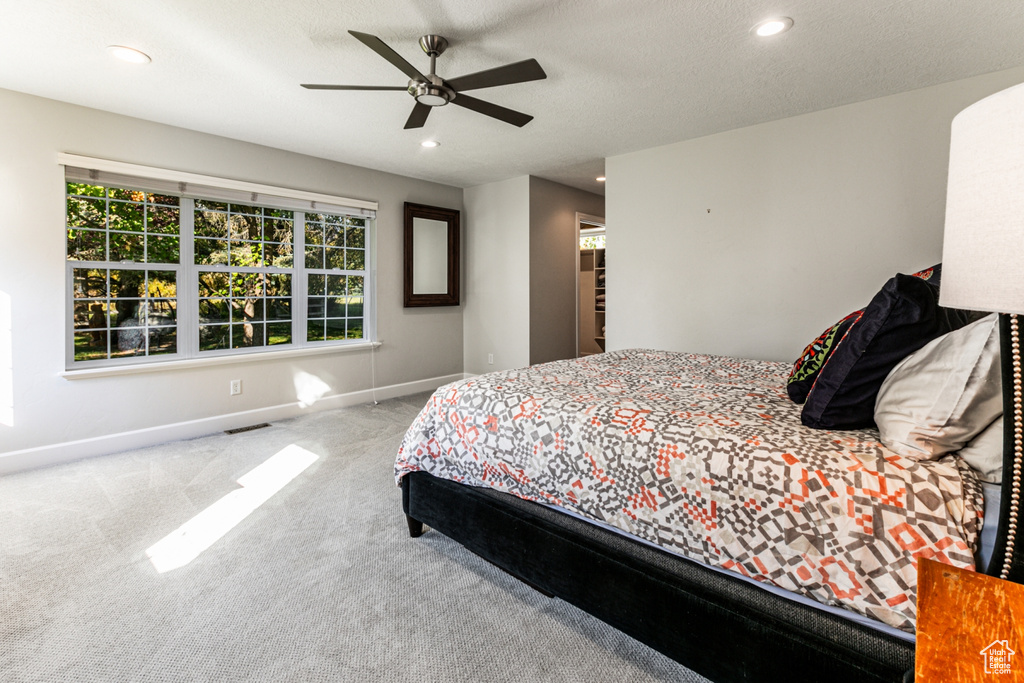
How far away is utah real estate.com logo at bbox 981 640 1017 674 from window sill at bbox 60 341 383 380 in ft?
14.7

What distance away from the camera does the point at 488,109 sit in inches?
104

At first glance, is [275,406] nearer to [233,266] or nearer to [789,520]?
[233,266]

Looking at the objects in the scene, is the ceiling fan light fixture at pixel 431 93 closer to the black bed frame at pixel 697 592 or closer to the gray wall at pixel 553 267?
the black bed frame at pixel 697 592

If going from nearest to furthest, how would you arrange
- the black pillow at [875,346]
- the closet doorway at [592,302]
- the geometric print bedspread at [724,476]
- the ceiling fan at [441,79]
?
the geometric print bedspread at [724,476] < the black pillow at [875,346] < the ceiling fan at [441,79] < the closet doorway at [592,302]

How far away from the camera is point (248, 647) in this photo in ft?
5.16

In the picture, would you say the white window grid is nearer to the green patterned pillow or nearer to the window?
the window

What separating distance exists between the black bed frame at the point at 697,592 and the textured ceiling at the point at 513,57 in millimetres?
2129

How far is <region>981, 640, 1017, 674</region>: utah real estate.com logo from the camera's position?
592mm

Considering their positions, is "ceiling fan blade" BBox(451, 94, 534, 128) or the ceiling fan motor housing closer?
the ceiling fan motor housing

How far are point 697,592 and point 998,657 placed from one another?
0.80m

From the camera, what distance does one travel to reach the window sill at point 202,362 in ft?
11.1

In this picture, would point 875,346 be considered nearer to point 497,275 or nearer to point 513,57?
point 513,57

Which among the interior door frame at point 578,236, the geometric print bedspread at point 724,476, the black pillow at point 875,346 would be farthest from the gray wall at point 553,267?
the black pillow at point 875,346

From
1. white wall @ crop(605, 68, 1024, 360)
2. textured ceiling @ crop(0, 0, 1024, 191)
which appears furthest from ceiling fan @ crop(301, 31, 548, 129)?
white wall @ crop(605, 68, 1024, 360)
